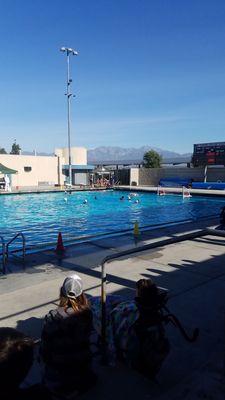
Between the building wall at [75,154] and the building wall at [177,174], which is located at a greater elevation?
the building wall at [75,154]

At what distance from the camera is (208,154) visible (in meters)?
42.7

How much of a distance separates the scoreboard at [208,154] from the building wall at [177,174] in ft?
9.59

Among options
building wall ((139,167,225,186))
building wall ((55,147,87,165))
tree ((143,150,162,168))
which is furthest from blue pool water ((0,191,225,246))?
tree ((143,150,162,168))

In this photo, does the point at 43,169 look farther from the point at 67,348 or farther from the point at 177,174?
the point at 67,348

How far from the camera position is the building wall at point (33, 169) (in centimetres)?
4444

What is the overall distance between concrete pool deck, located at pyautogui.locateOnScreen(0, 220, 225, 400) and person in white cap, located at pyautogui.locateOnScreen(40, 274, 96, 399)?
205 millimetres

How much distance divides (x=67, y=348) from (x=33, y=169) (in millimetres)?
44779

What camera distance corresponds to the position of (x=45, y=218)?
22.0 meters

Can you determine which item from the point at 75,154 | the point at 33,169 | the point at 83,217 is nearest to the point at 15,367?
the point at 83,217

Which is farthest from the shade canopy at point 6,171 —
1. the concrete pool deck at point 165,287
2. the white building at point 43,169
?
the concrete pool deck at point 165,287

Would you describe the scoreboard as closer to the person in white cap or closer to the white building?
the white building

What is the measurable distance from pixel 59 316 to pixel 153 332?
99 cm

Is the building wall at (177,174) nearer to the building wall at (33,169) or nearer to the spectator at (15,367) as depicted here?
the building wall at (33,169)

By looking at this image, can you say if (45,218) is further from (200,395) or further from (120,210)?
(200,395)
